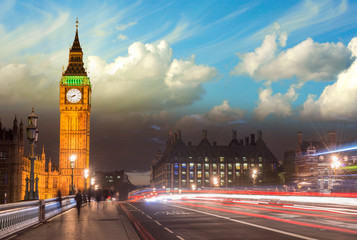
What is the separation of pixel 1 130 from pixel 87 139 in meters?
33.1

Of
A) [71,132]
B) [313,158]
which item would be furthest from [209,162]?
[71,132]

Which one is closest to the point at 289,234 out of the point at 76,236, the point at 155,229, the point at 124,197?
the point at 155,229

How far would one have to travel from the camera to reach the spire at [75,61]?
135m

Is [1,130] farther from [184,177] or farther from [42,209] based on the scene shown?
[184,177]

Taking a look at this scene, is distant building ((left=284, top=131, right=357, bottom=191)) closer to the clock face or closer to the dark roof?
the dark roof

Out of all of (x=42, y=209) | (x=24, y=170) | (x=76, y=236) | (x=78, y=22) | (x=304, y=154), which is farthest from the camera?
(x=78, y=22)

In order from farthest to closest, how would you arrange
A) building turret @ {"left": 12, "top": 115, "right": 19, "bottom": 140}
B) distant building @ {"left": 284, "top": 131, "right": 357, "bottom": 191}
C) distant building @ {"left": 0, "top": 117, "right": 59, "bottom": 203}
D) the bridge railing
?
distant building @ {"left": 284, "top": 131, "right": 357, "bottom": 191} < building turret @ {"left": 12, "top": 115, "right": 19, "bottom": 140} < distant building @ {"left": 0, "top": 117, "right": 59, "bottom": 203} < the bridge railing

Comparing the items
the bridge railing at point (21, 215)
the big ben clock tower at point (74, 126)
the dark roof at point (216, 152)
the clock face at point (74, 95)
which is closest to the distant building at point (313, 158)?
the dark roof at point (216, 152)

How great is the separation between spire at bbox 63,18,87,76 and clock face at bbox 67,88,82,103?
5707mm

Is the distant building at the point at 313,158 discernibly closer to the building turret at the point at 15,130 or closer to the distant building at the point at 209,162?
the distant building at the point at 209,162

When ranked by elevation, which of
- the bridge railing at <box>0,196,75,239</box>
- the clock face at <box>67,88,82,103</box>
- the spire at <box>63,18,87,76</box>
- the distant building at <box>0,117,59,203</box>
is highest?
the spire at <box>63,18,87,76</box>

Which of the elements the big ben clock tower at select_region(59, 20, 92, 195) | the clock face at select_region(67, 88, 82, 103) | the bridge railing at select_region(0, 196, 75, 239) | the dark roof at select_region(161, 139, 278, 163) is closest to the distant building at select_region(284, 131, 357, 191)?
the dark roof at select_region(161, 139, 278, 163)

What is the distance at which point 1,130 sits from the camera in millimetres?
101188

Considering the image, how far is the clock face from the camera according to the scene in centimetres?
13062
